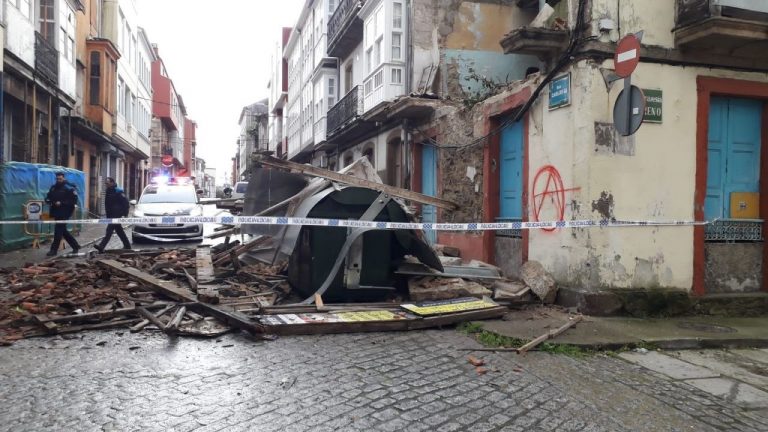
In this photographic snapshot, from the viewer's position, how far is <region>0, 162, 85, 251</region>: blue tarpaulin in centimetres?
1155

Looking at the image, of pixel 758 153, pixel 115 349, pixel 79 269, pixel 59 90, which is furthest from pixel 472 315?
pixel 59 90

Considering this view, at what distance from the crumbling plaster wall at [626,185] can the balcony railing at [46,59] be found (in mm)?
14940

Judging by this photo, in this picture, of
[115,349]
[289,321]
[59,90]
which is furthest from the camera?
[59,90]

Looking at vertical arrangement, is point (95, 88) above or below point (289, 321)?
above

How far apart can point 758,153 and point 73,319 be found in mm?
9540

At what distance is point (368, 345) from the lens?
17.8 ft

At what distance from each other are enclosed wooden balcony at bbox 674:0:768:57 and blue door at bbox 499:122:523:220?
106 inches

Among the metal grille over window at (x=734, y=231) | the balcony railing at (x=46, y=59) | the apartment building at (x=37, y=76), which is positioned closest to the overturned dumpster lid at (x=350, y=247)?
the metal grille over window at (x=734, y=231)

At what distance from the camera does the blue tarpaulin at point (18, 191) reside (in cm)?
1155

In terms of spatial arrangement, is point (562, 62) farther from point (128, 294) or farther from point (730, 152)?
point (128, 294)

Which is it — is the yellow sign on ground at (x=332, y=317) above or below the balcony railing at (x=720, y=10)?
below

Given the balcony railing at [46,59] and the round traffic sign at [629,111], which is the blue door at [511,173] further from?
the balcony railing at [46,59]

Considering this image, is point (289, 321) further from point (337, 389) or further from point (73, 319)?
point (73, 319)

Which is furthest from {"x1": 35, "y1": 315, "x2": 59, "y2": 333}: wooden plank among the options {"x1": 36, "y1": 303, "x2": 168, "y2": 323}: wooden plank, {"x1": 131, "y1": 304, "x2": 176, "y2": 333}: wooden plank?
{"x1": 131, "y1": 304, "x2": 176, "y2": 333}: wooden plank
